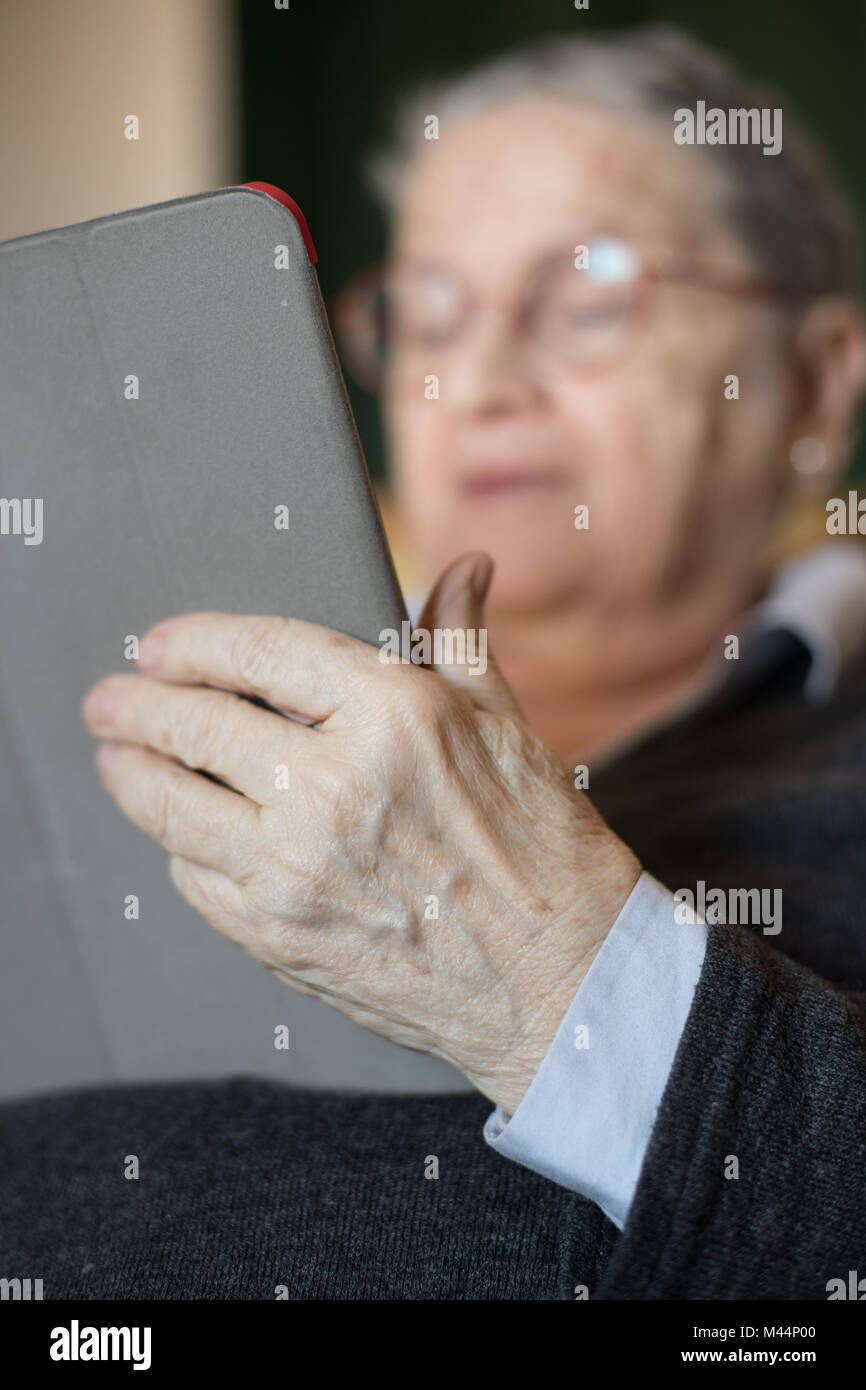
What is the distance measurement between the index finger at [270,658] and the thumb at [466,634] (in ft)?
0.21

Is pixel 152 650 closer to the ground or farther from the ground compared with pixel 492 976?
farther from the ground

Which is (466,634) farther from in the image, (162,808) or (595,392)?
(595,392)

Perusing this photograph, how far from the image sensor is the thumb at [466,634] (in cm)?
67

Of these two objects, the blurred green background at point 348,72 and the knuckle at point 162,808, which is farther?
the blurred green background at point 348,72

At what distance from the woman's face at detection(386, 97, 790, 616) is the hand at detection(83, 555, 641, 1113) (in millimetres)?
680

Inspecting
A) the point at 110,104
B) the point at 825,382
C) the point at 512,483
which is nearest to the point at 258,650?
the point at 512,483

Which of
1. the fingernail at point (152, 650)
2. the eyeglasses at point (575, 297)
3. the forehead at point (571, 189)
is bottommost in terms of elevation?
the fingernail at point (152, 650)

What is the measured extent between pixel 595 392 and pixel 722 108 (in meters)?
0.40

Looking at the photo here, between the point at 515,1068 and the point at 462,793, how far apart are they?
0.51 feet

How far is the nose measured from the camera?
1.30 metres

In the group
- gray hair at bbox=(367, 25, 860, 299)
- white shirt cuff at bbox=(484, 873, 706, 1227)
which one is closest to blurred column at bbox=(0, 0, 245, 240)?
gray hair at bbox=(367, 25, 860, 299)

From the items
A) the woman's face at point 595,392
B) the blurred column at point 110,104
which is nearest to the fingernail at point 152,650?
the woman's face at point 595,392

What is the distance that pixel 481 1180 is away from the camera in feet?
2.31

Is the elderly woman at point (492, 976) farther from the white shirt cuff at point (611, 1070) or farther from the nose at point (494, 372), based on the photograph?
the nose at point (494, 372)
